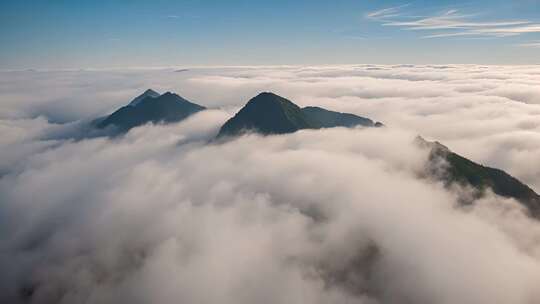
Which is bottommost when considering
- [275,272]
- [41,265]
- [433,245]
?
[41,265]

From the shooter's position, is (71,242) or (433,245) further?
(71,242)

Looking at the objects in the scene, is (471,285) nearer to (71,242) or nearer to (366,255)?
(366,255)

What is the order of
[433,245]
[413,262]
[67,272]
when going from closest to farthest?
1. [413,262]
2. [433,245]
3. [67,272]

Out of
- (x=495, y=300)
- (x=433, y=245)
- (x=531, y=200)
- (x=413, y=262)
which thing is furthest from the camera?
(x=531, y=200)

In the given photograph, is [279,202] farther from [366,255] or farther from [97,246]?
[97,246]

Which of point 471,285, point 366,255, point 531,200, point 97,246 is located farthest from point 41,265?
point 531,200

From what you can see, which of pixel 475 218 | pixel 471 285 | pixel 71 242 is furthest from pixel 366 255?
pixel 71 242

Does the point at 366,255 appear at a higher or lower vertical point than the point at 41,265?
higher
